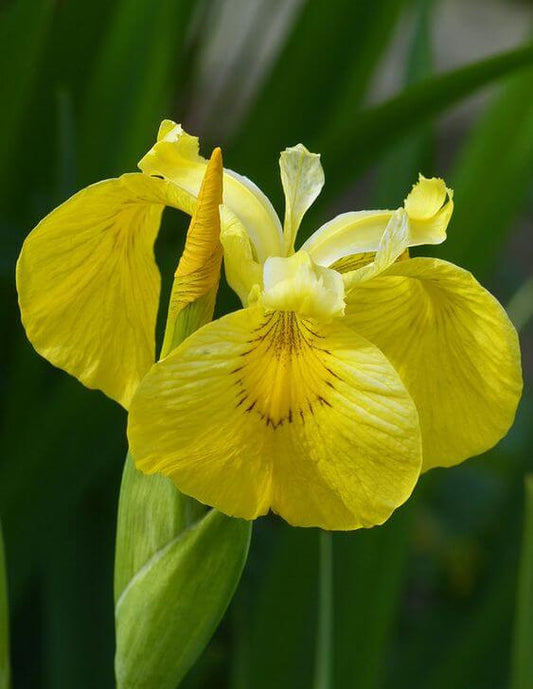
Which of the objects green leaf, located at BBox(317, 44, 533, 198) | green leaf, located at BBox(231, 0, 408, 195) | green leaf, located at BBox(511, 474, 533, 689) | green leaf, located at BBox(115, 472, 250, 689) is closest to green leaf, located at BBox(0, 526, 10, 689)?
green leaf, located at BBox(115, 472, 250, 689)

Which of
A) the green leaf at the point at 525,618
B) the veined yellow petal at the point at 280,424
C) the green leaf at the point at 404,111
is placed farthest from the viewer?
the green leaf at the point at 404,111

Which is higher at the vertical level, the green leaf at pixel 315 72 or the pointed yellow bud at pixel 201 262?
the green leaf at pixel 315 72

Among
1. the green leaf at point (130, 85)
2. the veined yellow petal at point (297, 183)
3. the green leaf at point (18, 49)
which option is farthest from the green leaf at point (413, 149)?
the veined yellow petal at point (297, 183)

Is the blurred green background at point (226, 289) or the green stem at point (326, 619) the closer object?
the green stem at point (326, 619)

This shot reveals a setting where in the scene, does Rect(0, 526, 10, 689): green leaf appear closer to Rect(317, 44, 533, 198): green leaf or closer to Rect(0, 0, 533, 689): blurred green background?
Rect(0, 0, 533, 689): blurred green background

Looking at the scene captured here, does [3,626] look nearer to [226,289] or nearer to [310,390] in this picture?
[310,390]

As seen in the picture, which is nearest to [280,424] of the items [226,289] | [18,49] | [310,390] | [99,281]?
[310,390]

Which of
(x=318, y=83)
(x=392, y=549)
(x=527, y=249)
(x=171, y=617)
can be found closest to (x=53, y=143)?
(x=318, y=83)

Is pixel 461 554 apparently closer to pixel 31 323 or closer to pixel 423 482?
pixel 423 482

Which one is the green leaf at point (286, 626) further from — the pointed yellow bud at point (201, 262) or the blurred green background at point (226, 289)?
the pointed yellow bud at point (201, 262)
